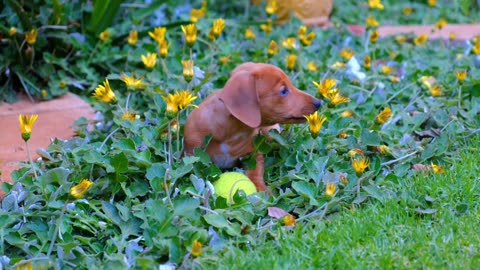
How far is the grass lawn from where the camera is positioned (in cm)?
305

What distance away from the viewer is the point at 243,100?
3.62 metres

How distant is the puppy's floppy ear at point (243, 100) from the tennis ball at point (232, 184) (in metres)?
0.30

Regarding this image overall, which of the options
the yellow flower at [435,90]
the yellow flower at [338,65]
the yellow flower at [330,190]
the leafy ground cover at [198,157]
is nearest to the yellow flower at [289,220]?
the leafy ground cover at [198,157]

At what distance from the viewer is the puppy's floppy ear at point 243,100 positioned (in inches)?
142

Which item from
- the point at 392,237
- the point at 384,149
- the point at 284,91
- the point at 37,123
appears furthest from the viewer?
the point at 37,123

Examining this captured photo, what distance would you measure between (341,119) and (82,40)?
206 cm

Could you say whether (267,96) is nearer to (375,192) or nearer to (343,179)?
(343,179)

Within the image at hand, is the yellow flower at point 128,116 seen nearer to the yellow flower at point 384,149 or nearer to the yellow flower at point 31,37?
the yellow flower at point 31,37

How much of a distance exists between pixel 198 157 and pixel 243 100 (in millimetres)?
337

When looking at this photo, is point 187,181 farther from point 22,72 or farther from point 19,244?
point 22,72

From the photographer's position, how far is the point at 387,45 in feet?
20.2

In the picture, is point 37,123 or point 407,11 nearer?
point 37,123

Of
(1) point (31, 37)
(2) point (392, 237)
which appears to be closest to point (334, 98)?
(2) point (392, 237)

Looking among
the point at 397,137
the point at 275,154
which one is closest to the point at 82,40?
the point at 275,154
